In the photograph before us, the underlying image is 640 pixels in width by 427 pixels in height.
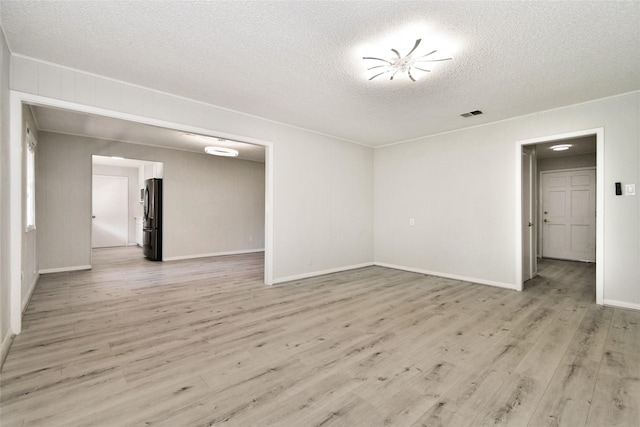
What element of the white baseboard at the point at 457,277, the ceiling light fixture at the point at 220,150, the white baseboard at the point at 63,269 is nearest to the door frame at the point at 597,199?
the white baseboard at the point at 457,277

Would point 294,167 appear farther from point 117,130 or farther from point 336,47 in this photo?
point 117,130

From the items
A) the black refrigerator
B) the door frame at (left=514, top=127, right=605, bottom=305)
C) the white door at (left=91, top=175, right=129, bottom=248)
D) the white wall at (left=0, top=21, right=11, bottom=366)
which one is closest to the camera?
the white wall at (left=0, top=21, right=11, bottom=366)

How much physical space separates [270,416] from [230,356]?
33.4 inches

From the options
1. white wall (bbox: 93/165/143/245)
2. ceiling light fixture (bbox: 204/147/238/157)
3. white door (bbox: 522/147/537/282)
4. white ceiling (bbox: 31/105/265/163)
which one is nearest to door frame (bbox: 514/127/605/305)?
white door (bbox: 522/147/537/282)

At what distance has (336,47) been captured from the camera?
264cm

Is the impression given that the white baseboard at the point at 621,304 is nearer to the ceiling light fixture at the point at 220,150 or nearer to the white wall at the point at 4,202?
the white wall at the point at 4,202

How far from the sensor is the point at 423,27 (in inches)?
92.0

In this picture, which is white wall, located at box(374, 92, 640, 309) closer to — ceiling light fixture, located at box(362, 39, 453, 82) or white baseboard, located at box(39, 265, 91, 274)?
ceiling light fixture, located at box(362, 39, 453, 82)

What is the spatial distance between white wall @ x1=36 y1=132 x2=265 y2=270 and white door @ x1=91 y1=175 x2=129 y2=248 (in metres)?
0.77

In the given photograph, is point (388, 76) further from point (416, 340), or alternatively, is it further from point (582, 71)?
point (416, 340)

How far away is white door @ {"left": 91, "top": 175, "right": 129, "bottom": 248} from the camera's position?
928 centimetres

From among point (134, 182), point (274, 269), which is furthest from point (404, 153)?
point (134, 182)

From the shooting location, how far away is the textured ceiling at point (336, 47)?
7.09ft

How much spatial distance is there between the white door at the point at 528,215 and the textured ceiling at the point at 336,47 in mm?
1261
